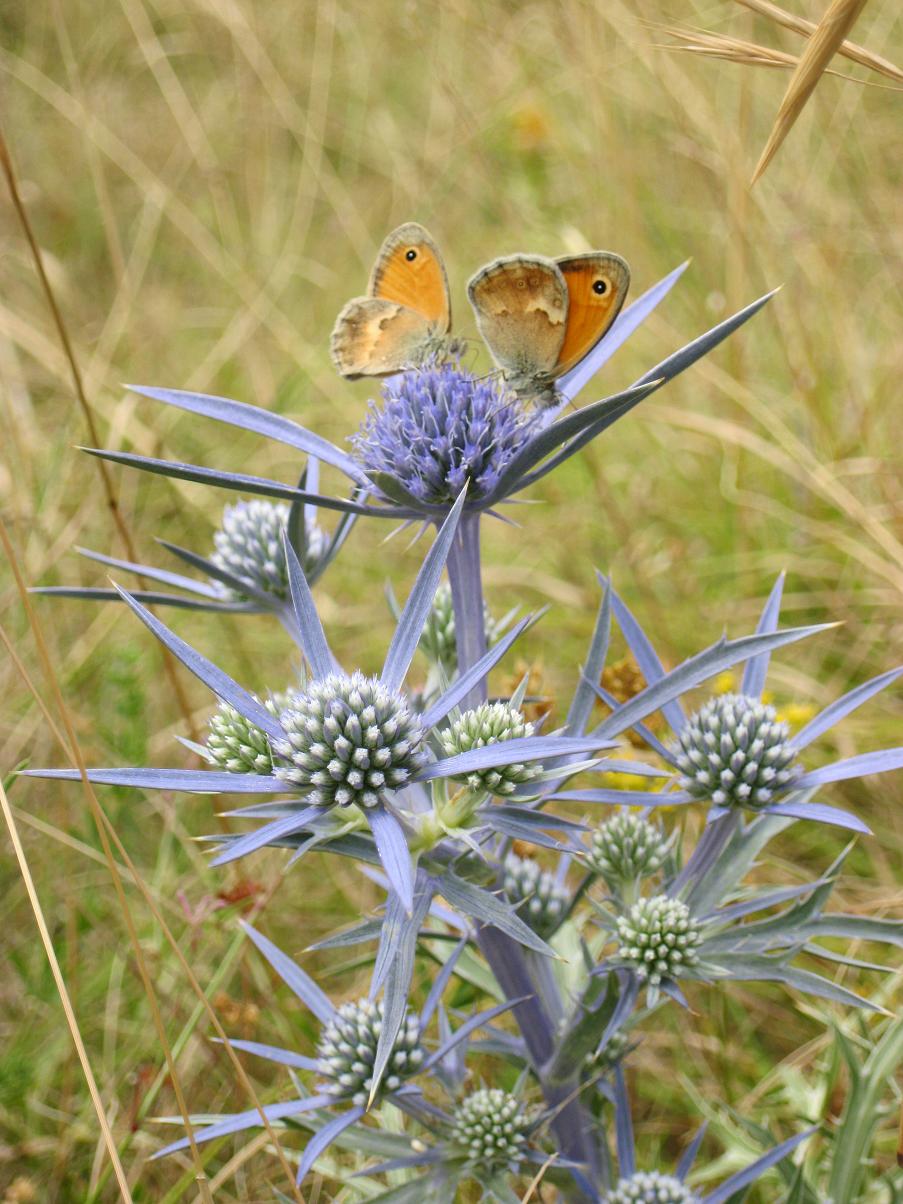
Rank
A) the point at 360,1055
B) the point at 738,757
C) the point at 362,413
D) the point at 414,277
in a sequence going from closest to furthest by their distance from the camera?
the point at 738,757
the point at 360,1055
the point at 414,277
the point at 362,413

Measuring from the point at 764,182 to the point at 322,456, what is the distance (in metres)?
3.01

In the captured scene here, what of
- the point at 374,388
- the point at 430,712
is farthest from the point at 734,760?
the point at 374,388

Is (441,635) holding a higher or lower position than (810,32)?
lower

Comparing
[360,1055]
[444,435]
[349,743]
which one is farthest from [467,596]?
[360,1055]

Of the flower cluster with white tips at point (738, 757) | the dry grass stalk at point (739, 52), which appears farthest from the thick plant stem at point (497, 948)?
the dry grass stalk at point (739, 52)

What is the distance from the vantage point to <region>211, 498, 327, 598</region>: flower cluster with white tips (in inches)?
71.6

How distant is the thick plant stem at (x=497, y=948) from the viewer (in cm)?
159

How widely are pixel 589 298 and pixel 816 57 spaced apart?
0.42m

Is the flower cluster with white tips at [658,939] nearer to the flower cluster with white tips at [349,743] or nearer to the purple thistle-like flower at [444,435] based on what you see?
the flower cluster with white tips at [349,743]

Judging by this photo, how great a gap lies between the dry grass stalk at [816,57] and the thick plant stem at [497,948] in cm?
66

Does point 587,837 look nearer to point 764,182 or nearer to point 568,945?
point 568,945

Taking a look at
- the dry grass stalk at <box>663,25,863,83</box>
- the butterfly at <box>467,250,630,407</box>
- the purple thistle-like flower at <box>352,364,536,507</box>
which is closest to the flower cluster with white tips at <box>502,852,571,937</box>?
the purple thistle-like flower at <box>352,364,536,507</box>

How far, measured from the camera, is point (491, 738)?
1.35 meters

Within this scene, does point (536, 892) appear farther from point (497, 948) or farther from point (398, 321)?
point (398, 321)
